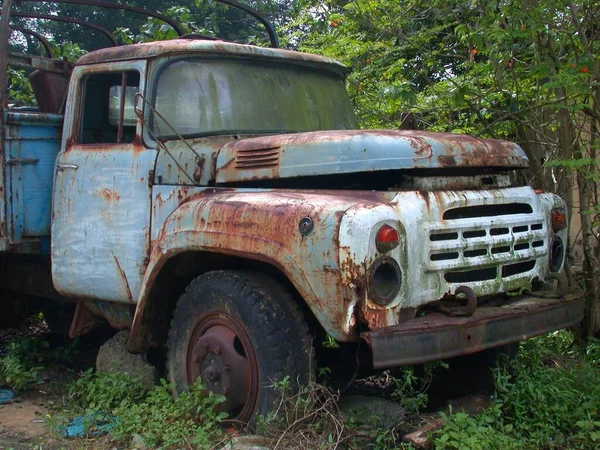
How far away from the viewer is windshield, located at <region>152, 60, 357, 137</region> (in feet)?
15.1

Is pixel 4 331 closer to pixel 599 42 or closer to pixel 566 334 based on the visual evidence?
pixel 566 334

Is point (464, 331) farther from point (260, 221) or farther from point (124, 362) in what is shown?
point (124, 362)

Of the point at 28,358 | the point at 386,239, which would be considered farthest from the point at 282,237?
the point at 28,358

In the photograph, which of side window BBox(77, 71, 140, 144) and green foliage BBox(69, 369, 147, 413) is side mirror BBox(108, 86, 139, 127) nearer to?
side window BBox(77, 71, 140, 144)

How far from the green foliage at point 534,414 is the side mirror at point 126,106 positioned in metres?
2.68

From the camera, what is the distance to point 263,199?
151 inches

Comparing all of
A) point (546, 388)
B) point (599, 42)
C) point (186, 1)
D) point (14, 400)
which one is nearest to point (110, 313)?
point (14, 400)

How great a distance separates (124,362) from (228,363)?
1.19 m

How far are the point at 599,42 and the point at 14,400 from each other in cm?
469

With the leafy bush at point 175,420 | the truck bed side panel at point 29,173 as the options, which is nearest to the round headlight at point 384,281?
the leafy bush at point 175,420

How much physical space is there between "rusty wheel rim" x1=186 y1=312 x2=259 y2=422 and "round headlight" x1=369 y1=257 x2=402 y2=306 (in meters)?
0.77

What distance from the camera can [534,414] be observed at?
414 centimetres

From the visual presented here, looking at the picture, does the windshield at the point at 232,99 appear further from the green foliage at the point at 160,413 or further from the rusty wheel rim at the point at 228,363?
the green foliage at the point at 160,413

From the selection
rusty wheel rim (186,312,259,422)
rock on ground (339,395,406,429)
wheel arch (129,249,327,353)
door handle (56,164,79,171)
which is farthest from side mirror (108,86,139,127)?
rock on ground (339,395,406,429)
